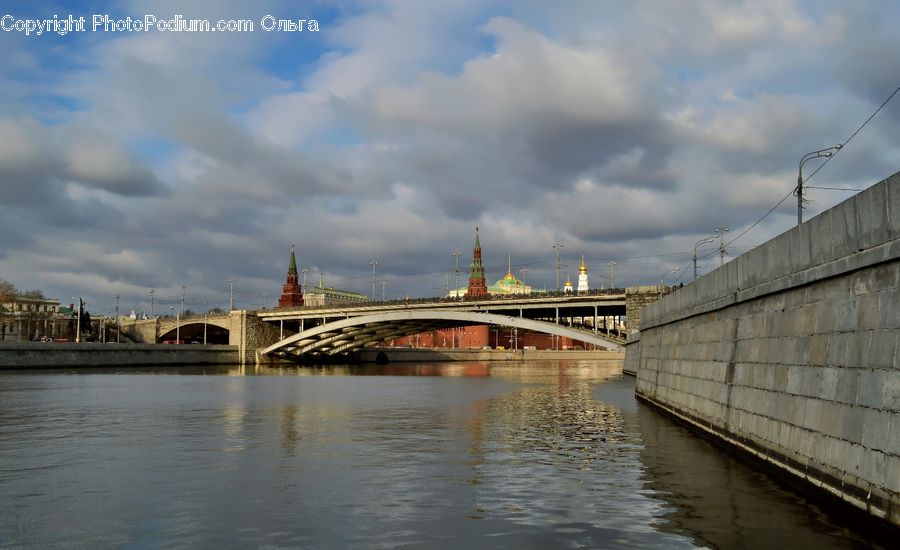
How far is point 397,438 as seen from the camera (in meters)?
22.7

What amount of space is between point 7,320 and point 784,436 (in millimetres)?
129236

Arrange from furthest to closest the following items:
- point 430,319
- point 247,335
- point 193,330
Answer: point 193,330 < point 247,335 < point 430,319

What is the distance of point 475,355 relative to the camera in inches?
6265

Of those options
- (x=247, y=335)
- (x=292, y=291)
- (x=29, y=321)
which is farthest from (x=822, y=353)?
(x=292, y=291)

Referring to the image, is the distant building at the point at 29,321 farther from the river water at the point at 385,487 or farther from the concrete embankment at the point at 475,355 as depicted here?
the river water at the point at 385,487

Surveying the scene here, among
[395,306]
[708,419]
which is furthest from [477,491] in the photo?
[395,306]

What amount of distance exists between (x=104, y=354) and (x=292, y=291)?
95.0 meters

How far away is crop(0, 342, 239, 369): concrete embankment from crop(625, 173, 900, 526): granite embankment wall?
79.2 meters

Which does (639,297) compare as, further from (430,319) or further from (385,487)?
(385,487)

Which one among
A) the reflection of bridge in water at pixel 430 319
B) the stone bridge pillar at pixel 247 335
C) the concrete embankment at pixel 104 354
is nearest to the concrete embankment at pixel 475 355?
the reflection of bridge in water at pixel 430 319

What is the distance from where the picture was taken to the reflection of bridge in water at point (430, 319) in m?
76.0

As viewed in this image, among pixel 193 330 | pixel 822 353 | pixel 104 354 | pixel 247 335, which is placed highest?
pixel 193 330

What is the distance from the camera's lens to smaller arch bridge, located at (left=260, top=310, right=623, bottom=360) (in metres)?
76.9

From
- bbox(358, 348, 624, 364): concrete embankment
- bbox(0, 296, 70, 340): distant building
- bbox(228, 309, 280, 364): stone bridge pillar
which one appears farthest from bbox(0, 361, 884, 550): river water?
bbox(358, 348, 624, 364): concrete embankment
